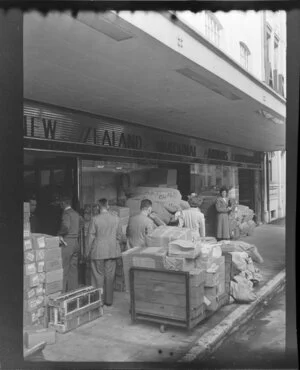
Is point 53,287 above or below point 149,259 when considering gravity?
below

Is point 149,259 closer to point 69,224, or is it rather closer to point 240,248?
point 69,224

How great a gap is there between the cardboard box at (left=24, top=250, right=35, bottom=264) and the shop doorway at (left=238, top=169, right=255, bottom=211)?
963 cm

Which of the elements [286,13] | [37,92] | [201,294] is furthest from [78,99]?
[286,13]

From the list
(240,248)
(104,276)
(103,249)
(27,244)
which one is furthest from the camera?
(240,248)

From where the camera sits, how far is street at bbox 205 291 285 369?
414cm

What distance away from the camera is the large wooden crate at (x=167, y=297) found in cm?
560

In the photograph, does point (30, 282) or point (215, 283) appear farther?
point (215, 283)

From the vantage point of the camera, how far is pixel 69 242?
7312 mm

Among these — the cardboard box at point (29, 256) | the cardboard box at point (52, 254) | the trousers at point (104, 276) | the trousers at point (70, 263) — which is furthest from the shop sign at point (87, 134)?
the trousers at point (104, 276)

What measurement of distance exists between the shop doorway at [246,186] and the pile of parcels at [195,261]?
22.6ft

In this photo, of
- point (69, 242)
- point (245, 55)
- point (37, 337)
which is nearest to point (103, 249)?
point (69, 242)

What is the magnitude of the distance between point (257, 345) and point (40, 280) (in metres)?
3.08

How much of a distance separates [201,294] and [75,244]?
8.58ft

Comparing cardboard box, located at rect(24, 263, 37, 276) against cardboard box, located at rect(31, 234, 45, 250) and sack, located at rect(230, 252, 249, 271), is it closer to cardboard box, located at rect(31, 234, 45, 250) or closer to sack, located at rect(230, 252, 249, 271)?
cardboard box, located at rect(31, 234, 45, 250)
